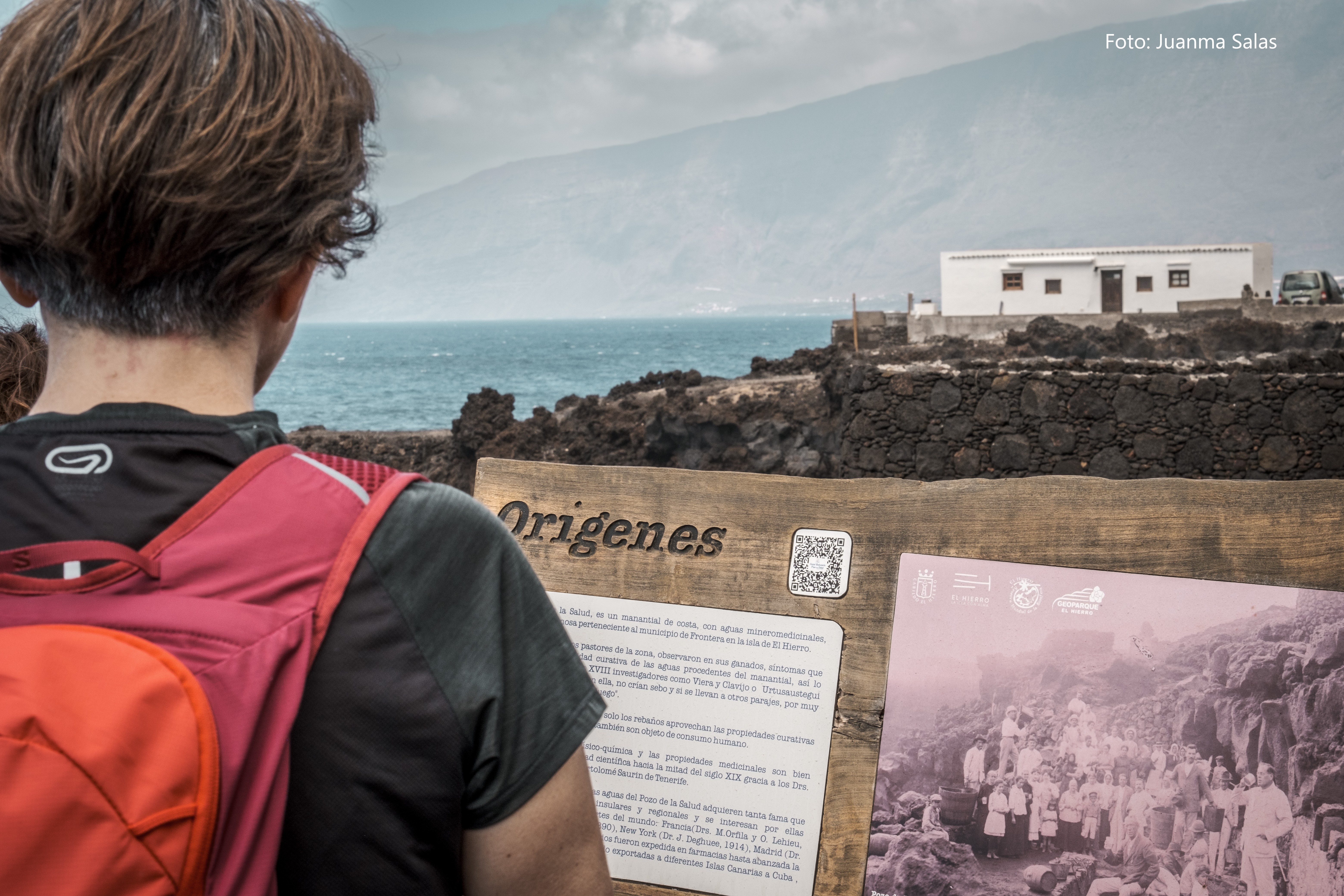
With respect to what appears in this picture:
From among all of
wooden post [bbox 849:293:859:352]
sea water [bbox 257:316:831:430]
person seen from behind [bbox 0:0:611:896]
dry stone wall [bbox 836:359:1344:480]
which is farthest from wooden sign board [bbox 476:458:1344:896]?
sea water [bbox 257:316:831:430]

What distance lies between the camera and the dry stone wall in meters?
9.52

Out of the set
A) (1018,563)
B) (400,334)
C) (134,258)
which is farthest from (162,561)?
A: (400,334)

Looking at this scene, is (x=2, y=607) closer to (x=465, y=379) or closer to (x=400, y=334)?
(x=465, y=379)

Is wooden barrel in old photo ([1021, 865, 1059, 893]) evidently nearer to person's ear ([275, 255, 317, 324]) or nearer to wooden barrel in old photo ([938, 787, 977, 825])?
wooden barrel in old photo ([938, 787, 977, 825])

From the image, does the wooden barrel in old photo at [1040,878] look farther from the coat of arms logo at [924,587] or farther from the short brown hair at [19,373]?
the short brown hair at [19,373]

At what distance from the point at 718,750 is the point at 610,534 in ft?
2.17

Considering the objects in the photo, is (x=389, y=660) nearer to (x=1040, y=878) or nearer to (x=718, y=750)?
(x=718, y=750)

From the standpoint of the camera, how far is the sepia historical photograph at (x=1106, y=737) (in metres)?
2.21

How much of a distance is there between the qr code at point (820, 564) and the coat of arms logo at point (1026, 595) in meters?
0.40

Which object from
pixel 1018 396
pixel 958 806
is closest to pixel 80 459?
pixel 958 806

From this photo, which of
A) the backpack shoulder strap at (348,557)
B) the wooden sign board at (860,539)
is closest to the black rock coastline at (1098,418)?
the wooden sign board at (860,539)

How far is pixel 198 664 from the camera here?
812 millimetres

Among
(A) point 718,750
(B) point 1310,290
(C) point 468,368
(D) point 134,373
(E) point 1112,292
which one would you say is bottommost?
(A) point 718,750

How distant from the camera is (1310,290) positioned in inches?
1073
